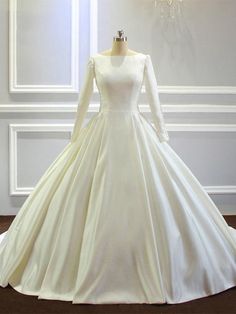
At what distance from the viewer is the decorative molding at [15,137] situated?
3469mm

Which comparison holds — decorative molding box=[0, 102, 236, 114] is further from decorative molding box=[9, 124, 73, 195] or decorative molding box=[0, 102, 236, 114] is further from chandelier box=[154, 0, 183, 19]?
chandelier box=[154, 0, 183, 19]

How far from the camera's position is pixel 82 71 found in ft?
11.4

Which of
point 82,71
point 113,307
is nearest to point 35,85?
point 82,71

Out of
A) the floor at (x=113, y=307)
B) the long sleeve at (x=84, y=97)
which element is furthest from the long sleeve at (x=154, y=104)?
the floor at (x=113, y=307)

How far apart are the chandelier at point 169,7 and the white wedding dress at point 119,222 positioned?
1.32 metres

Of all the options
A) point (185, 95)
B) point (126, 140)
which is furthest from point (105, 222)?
point (185, 95)

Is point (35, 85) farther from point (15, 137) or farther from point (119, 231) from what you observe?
point (119, 231)

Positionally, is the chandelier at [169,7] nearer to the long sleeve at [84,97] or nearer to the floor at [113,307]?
the long sleeve at [84,97]

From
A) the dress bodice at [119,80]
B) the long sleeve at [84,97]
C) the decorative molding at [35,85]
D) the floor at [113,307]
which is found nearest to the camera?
the floor at [113,307]

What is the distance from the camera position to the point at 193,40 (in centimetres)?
350

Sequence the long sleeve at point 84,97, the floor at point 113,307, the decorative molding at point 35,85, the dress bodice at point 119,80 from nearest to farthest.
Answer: the floor at point 113,307, the dress bodice at point 119,80, the long sleeve at point 84,97, the decorative molding at point 35,85

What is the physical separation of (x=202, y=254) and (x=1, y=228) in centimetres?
171

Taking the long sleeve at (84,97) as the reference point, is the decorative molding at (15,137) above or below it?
below

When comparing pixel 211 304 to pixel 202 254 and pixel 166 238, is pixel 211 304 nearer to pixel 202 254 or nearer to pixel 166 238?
pixel 202 254
